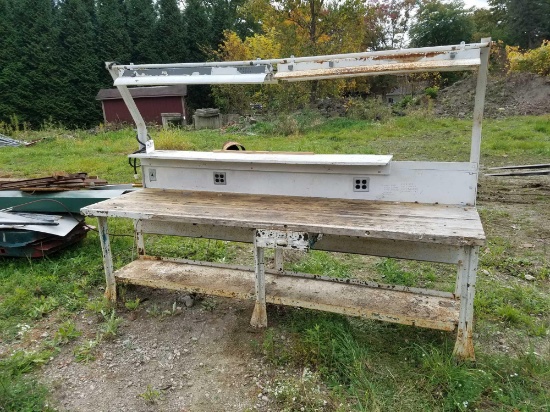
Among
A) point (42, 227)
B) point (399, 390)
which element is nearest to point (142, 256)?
point (42, 227)

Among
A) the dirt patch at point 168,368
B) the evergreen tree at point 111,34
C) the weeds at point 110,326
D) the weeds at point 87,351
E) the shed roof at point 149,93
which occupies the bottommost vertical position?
the dirt patch at point 168,368

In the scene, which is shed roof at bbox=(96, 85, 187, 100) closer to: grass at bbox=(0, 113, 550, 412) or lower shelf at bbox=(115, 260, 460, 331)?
grass at bbox=(0, 113, 550, 412)

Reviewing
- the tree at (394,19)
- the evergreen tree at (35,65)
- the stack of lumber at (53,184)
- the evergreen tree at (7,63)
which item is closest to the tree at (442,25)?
the tree at (394,19)

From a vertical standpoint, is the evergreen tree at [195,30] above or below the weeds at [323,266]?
above

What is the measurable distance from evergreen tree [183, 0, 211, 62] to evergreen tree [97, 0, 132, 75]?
4.02 meters

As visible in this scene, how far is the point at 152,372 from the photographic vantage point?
122 inches

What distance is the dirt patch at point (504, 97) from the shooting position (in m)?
18.3

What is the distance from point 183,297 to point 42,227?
1872mm

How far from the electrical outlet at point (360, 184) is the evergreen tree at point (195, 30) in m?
26.6

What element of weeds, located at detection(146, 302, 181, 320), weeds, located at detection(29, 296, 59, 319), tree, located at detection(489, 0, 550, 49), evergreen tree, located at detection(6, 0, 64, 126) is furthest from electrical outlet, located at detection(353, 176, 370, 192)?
tree, located at detection(489, 0, 550, 49)

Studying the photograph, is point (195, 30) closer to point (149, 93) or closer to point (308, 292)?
point (149, 93)

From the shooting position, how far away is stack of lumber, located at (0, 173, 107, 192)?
5.14 m

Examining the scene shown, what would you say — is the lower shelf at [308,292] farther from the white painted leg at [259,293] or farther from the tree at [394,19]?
the tree at [394,19]

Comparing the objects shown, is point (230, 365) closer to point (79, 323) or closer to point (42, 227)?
point (79, 323)
